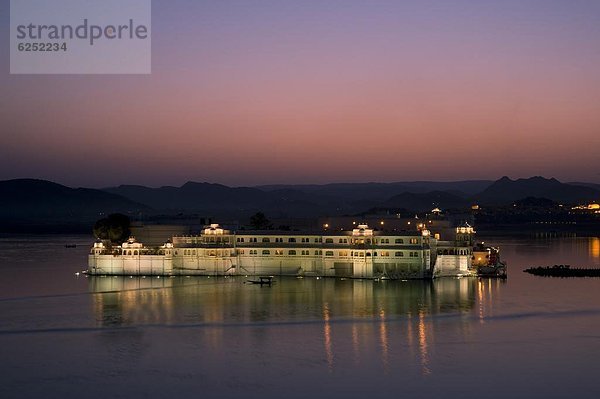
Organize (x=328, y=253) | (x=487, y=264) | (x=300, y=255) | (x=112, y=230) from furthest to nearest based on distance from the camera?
(x=112, y=230)
(x=487, y=264)
(x=300, y=255)
(x=328, y=253)

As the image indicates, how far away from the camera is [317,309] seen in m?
38.9

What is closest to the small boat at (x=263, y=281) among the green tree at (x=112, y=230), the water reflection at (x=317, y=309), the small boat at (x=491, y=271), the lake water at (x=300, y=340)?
the lake water at (x=300, y=340)

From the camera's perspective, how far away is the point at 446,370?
27.2 m

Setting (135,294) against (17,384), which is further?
(135,294)

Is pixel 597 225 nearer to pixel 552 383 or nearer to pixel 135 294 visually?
pixel 135 294

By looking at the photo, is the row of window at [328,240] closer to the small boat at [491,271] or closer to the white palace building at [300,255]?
the white palace building at [300,255]

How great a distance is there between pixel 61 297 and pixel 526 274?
29238mm

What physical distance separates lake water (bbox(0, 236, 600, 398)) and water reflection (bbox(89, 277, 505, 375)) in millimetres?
74

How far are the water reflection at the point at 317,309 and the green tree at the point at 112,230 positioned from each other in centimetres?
995

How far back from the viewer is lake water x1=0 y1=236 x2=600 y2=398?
2558 cm

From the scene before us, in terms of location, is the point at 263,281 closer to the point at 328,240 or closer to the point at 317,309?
the point at 328,240

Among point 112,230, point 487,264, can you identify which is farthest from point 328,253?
point 112,230

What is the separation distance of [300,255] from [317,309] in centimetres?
1496

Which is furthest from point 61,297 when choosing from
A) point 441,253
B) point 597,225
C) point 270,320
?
point 597,225
